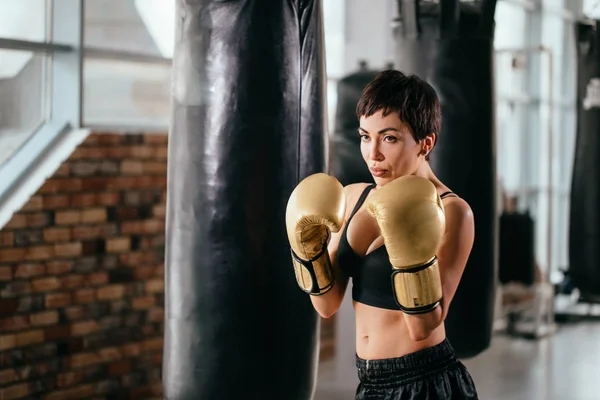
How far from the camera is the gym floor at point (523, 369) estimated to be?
452cm

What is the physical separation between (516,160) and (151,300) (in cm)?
394

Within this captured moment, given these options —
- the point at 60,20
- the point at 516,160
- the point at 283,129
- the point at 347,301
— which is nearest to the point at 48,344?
the point at 60,20

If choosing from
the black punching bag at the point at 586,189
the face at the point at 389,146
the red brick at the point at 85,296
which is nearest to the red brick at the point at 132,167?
the red brick at the point at 85,296

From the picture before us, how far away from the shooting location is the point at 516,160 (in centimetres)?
683

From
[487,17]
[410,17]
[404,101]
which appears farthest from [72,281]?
[404,101]

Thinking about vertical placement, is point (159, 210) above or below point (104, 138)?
below

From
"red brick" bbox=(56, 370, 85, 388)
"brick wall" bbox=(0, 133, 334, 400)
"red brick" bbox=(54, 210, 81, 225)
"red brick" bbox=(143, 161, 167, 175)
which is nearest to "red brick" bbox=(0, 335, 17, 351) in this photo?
"brick wall" bbox=(0, 133, 334, 400)

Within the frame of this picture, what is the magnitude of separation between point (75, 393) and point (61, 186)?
0.87 m

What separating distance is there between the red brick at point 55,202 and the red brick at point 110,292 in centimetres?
43

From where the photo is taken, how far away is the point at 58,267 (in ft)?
11.2

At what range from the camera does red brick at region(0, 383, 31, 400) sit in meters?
3.20

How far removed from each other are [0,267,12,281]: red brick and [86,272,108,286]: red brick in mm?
410

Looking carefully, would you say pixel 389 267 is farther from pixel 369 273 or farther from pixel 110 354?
pixel 110 354

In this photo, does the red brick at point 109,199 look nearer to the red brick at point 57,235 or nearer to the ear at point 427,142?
the red brick at point 57,235
